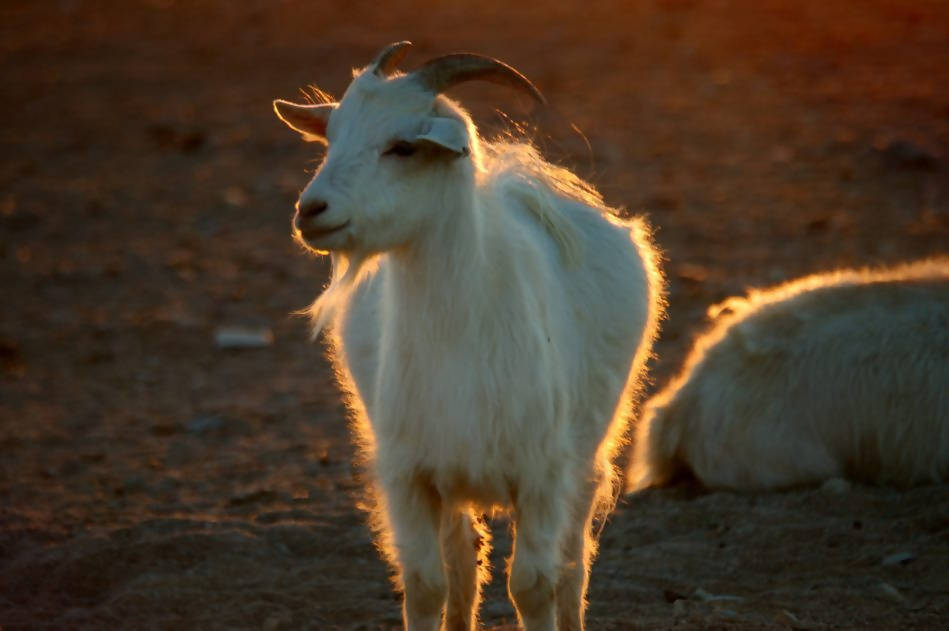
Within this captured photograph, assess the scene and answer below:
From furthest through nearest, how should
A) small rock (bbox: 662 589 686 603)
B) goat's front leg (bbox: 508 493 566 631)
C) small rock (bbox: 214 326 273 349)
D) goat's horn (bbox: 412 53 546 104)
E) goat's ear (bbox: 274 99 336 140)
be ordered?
small rock (bbox: 214 326 273 349), small rock (bbox: 662 589 686 603), goat's ear (bbox: 274 99 336 140), goat's front leg (bbox: 508 493 566 631), goat's horn (bbox: 412 53 546 104)

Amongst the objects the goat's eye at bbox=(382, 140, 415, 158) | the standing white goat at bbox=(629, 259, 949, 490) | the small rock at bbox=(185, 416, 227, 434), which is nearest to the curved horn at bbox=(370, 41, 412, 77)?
the goat's eye at bbox=(382, 140, 415, 158)

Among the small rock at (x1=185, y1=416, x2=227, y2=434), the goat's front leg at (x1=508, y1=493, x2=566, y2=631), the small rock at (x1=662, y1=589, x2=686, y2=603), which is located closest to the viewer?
the goat's front leg at (x1=508, y1=493, x2=566, y2=631)

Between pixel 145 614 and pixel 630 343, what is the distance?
209 cm

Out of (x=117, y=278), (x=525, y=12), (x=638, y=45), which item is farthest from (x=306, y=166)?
(x=525, y=12)

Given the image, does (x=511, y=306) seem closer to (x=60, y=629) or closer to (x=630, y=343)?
(x=630, y=343)

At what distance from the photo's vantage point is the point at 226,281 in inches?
434

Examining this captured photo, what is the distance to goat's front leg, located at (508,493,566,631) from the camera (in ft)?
16.0

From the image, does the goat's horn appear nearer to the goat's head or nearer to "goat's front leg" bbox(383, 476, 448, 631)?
the goat's head

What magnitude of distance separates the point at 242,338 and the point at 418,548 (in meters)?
5.18

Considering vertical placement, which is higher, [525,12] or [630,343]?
[630,343]

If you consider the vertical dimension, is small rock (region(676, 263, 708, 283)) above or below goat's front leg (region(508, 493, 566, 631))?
below

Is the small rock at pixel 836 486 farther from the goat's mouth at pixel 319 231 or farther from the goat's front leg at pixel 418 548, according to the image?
the goat's mouth at pixel 319 231

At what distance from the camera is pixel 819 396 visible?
6852mm

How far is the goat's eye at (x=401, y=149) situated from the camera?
4609mm
